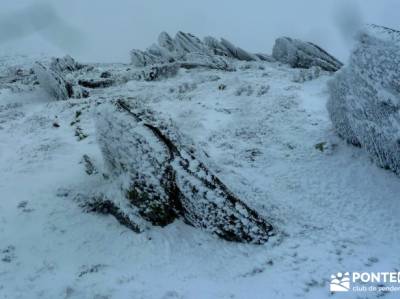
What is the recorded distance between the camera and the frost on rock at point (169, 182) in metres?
10.1

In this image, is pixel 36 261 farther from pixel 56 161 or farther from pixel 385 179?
pixel 385 179

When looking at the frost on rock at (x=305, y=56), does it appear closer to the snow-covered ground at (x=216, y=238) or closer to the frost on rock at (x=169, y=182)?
the snow-covered ground at (x=216, y=238)

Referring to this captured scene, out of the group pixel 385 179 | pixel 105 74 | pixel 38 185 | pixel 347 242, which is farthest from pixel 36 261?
pixel 105 74

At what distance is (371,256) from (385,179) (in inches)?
121

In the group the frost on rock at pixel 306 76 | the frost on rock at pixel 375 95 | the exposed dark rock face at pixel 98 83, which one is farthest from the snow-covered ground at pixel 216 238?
the exposed dark rock face at pixel 98 83

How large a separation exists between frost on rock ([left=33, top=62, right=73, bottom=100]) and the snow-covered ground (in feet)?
24.5

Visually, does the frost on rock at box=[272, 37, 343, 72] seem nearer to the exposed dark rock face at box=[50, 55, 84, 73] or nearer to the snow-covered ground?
the snow-covered ground

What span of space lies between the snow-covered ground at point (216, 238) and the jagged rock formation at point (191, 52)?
17.9 meters

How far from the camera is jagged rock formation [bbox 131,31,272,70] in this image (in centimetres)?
3411

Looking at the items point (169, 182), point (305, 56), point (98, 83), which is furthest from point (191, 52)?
point (169, 182)

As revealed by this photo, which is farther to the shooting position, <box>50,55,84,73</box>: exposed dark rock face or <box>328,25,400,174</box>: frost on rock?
<box>50,55,84,73</box>: exposed dark rock face

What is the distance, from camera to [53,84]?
81.1 ft

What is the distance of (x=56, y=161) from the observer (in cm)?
1431

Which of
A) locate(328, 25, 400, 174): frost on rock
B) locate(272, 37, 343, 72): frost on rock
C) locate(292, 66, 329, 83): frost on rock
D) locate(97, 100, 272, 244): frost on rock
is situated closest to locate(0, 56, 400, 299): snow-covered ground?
locate(97, 100, 272, 244): frost on rock
